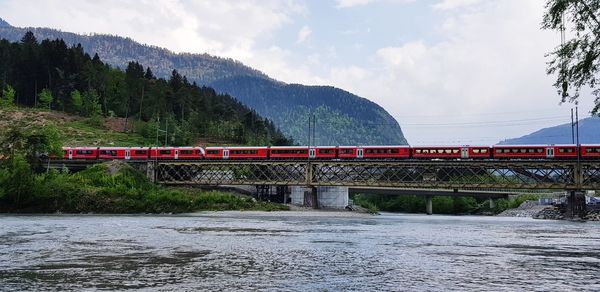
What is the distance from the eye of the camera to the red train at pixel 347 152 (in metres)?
66.6

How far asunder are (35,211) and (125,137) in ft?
188

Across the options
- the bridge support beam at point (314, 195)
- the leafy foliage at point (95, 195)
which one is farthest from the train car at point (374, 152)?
the leafy foliage at point (95, 195)

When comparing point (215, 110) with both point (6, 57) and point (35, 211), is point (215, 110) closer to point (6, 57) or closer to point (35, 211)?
point (6, 57)

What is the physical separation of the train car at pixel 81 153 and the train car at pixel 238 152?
64.7 ft

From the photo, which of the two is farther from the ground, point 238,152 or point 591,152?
point 238,152

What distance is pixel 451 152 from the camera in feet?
231

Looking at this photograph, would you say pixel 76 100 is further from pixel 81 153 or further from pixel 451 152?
pixel 451 152

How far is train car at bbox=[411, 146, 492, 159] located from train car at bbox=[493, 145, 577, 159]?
5.50 ft

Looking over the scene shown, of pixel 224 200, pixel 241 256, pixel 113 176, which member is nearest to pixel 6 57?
pixel 113 176

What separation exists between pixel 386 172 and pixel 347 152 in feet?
38.0

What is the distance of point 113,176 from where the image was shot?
70438mm

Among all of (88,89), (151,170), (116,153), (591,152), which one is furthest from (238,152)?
(88,89)

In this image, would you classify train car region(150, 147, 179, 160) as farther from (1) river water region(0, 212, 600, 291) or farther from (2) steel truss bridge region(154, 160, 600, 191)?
(1) river water region(0, 212, 600, 291)

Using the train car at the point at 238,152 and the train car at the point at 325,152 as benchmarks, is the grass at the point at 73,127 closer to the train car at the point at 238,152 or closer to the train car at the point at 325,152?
the train car at the point at 238,152
